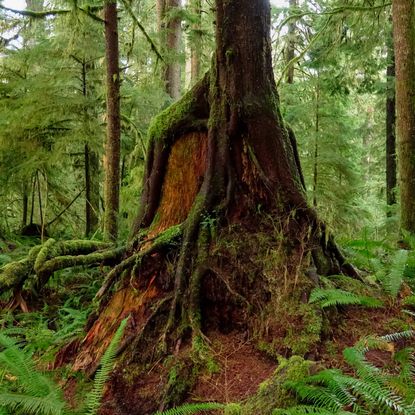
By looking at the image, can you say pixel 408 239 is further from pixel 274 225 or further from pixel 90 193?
pixel 90 193

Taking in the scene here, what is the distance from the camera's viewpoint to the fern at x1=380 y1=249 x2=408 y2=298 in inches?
134

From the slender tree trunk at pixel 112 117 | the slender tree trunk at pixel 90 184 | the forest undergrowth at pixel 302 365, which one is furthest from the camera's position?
the slender tree trunk at pixel 90 184

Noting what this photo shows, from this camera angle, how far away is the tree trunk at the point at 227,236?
10.6 feet

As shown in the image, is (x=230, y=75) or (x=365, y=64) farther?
(x=365, y=64)

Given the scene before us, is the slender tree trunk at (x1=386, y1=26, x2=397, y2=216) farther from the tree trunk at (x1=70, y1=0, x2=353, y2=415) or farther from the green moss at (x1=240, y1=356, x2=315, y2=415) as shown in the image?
the green moss at (x1=240, y1=356, x2=315, y2=415)

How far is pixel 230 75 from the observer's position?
11.8 feet

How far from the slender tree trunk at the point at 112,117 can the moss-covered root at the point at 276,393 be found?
4751mm

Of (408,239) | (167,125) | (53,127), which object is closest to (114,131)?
(53,127)

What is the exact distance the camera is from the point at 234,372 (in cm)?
286

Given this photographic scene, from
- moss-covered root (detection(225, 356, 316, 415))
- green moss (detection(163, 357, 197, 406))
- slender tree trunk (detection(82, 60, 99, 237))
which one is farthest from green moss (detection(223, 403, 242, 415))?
slender tree trunk (detection(82, 60, 99, 237))

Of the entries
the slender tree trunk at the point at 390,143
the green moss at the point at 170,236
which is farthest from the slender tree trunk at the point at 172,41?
the green moss at the point at 170,236

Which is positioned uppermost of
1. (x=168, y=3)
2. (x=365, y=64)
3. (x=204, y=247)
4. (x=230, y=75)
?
(x=168, y=3)

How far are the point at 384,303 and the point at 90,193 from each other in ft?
21.7

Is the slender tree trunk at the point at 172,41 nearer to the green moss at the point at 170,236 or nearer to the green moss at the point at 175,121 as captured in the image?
the green moss at the point at 175,121
